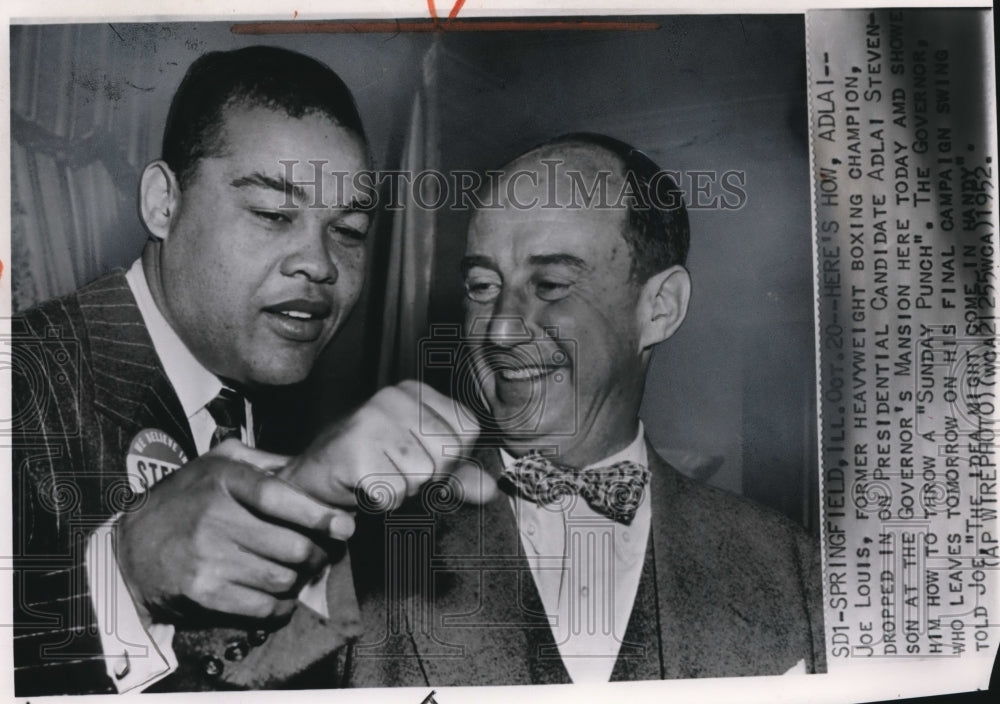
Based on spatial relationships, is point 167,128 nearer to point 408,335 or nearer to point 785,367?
point 408,335

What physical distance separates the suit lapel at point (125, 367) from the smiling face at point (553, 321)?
782 mm

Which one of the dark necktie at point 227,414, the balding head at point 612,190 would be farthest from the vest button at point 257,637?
the balding head at point 612,190

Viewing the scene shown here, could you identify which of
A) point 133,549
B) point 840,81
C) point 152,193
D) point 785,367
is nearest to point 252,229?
point 152,193

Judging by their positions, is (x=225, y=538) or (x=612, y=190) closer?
(x=225, y=538)

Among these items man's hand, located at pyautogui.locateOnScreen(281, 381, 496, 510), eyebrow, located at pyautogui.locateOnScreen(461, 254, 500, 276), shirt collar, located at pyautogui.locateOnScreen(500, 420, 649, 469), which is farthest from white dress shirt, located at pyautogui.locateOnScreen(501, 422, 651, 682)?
eyebrow, located at pyautogui.locateOnScreen(461, 254, 500, 276)

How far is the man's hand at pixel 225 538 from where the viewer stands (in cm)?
229

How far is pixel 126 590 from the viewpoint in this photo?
7.64ft

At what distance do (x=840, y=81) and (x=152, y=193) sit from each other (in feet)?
5.90

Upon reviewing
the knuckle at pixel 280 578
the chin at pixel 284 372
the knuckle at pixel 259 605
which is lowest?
the knuckle at pixel 259 605

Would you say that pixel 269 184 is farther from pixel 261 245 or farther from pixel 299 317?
pixel 299 317

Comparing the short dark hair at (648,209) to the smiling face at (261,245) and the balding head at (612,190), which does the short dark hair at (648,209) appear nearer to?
the balding head at (612,190)

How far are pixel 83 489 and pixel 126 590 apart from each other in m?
0.28

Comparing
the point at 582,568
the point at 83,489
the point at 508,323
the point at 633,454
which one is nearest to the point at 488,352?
the point at 508,323

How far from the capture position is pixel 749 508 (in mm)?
2402
